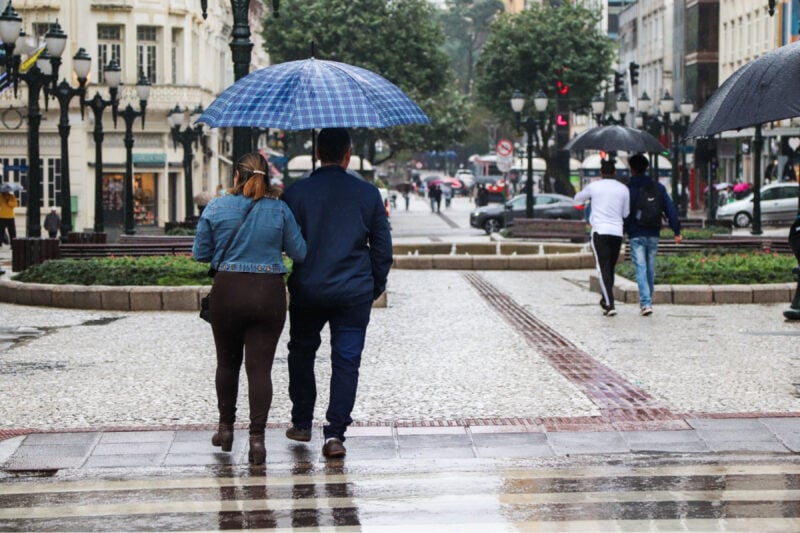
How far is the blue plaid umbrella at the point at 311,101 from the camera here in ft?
32.4

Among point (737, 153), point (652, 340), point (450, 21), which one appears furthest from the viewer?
point (450, 21)

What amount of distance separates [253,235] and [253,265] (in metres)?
0.15

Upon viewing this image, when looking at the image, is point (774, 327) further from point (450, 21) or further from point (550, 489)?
point (450, 21)

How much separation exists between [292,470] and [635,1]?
100996 mm

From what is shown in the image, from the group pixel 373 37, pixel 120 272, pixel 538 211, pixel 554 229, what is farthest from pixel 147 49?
pixel 120 272

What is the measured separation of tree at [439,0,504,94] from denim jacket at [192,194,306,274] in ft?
536

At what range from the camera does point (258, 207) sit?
29.7ft

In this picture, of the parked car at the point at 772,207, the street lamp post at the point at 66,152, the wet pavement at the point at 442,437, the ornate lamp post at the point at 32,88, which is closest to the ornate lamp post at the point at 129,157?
the street lamp post at the point at 66,152

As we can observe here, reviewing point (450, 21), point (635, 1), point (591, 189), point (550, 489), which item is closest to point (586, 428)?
point (550, 489)

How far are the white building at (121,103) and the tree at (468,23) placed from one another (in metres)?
111

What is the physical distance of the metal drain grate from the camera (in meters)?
10.9

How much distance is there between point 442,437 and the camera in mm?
9852

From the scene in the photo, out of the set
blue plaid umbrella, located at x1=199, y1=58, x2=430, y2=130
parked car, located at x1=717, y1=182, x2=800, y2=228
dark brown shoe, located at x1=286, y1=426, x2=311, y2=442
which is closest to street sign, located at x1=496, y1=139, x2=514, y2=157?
parked car, located at x1=717, y1=182, x2=800, y2=228

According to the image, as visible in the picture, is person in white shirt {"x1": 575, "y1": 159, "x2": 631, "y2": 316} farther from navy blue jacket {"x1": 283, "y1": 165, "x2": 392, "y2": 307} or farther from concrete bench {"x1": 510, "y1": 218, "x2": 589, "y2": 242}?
concrete bench {"x1": 510, "y1": 218, "x2": 589, "y2": 242}
